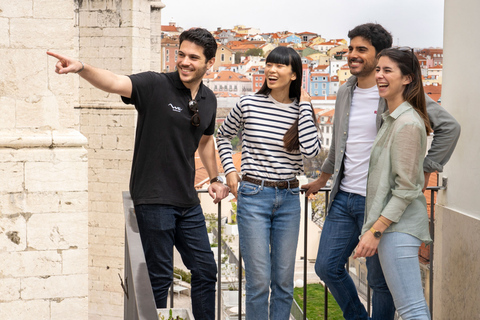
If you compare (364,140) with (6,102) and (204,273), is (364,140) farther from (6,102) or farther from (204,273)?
(6,102)

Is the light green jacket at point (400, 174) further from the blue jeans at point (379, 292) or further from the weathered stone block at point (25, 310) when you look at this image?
the weathered stone block at point (25, 310)

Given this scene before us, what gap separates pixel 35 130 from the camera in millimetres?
3797

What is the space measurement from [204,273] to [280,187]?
23.6 inches

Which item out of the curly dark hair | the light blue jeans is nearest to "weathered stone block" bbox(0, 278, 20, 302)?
the light blue jeans

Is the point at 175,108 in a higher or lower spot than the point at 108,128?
higher

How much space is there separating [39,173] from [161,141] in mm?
1183

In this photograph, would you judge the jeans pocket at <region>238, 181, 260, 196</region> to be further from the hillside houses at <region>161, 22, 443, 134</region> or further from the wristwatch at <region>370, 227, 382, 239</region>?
the hillside houses at <region>161, 22, 443, 134</region>

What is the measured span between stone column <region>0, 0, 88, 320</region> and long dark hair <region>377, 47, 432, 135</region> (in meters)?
2.07

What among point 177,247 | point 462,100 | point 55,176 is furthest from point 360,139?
point 55,176

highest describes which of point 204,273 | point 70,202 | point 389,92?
point 389,92

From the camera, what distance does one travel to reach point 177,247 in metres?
3.14

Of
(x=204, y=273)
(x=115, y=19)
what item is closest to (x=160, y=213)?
(x=204, y=273)

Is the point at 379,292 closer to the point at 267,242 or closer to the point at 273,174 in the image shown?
the point at 267,242

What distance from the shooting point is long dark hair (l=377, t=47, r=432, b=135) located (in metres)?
2.63
